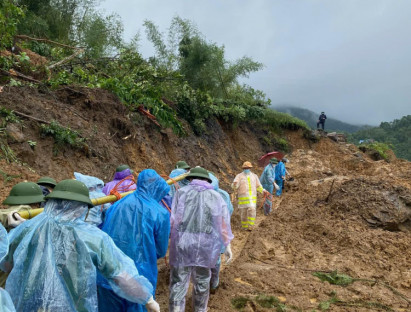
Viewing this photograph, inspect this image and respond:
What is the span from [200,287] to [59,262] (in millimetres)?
2135

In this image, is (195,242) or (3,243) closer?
(3,243)

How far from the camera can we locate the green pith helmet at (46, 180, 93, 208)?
220 cm

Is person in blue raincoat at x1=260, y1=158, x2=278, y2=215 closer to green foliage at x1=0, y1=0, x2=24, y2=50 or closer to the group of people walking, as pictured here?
the group of people walking

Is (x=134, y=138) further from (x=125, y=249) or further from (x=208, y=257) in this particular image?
(x=125, y=249)

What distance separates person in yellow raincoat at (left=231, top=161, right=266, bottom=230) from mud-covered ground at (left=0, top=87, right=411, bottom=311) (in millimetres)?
403

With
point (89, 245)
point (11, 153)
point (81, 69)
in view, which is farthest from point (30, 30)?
point (89, 245)

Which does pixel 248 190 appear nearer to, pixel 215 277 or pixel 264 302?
pixel 215 277

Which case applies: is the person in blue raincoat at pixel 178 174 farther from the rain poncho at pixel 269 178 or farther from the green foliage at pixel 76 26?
the green foliage at pixel 76 26

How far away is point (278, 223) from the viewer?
8266 mm

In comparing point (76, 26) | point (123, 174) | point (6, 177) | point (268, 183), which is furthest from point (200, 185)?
point (76, 26)

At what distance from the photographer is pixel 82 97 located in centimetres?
905

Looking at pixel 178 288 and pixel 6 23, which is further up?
Answer: pixel 6 23

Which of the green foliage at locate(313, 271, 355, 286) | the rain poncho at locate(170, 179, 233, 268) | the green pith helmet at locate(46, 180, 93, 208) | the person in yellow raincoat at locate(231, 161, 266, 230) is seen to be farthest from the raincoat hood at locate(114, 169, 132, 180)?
the person in yellow raincoat at locate(231, 161, 266, 230)

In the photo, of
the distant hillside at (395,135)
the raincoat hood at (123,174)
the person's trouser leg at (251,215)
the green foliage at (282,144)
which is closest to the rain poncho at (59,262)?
the raincoat hood at (123,174)
